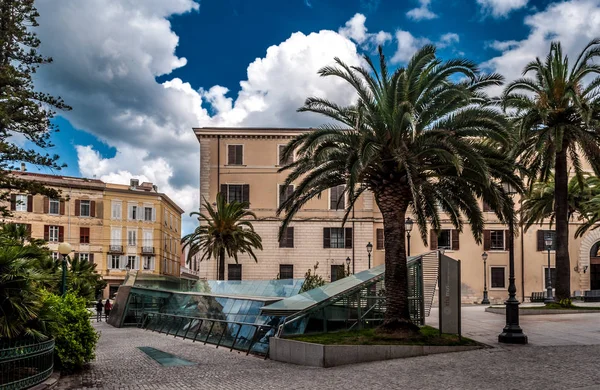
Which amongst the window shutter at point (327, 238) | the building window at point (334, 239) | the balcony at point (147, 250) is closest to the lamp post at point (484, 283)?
the building window at point (334, 239)

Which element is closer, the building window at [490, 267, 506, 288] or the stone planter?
the stone planter

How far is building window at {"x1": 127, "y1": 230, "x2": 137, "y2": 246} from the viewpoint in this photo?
234ft

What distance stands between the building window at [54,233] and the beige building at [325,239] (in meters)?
23.7

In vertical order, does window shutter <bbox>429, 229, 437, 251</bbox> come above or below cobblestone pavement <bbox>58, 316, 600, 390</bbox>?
above

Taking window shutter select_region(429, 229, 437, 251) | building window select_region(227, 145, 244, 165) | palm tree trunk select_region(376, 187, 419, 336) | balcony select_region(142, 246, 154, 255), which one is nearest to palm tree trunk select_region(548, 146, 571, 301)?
palm tree trunk select_region(376, 187, 419, 336)

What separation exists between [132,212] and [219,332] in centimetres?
5314

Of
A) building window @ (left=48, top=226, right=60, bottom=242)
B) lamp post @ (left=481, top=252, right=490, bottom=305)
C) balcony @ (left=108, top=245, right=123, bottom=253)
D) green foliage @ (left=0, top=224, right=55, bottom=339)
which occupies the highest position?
building window @ (left=48, top=226, right=60, bottom=242)

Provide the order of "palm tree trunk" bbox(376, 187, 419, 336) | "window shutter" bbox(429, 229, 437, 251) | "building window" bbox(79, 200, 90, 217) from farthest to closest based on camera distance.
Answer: "building window" bbox(79, 200, 90, 217)
"window shutter" bbox(429, 229, 437, 251)
"palm tree trunk" bbox(376, 187, 419, 336)

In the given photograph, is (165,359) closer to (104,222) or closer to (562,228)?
(562,228)

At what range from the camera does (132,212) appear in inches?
2830

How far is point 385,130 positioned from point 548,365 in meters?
7.71

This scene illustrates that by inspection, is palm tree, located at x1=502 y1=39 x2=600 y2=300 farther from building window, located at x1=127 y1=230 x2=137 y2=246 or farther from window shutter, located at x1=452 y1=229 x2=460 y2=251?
building window, located at x1=127 y1=230 x2=137 y2=246

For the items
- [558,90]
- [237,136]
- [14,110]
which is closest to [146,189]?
[237,136]

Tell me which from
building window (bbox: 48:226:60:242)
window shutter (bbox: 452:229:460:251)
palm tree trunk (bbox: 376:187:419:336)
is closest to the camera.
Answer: palm tree trunk (bbox: 376:187:419:336)
